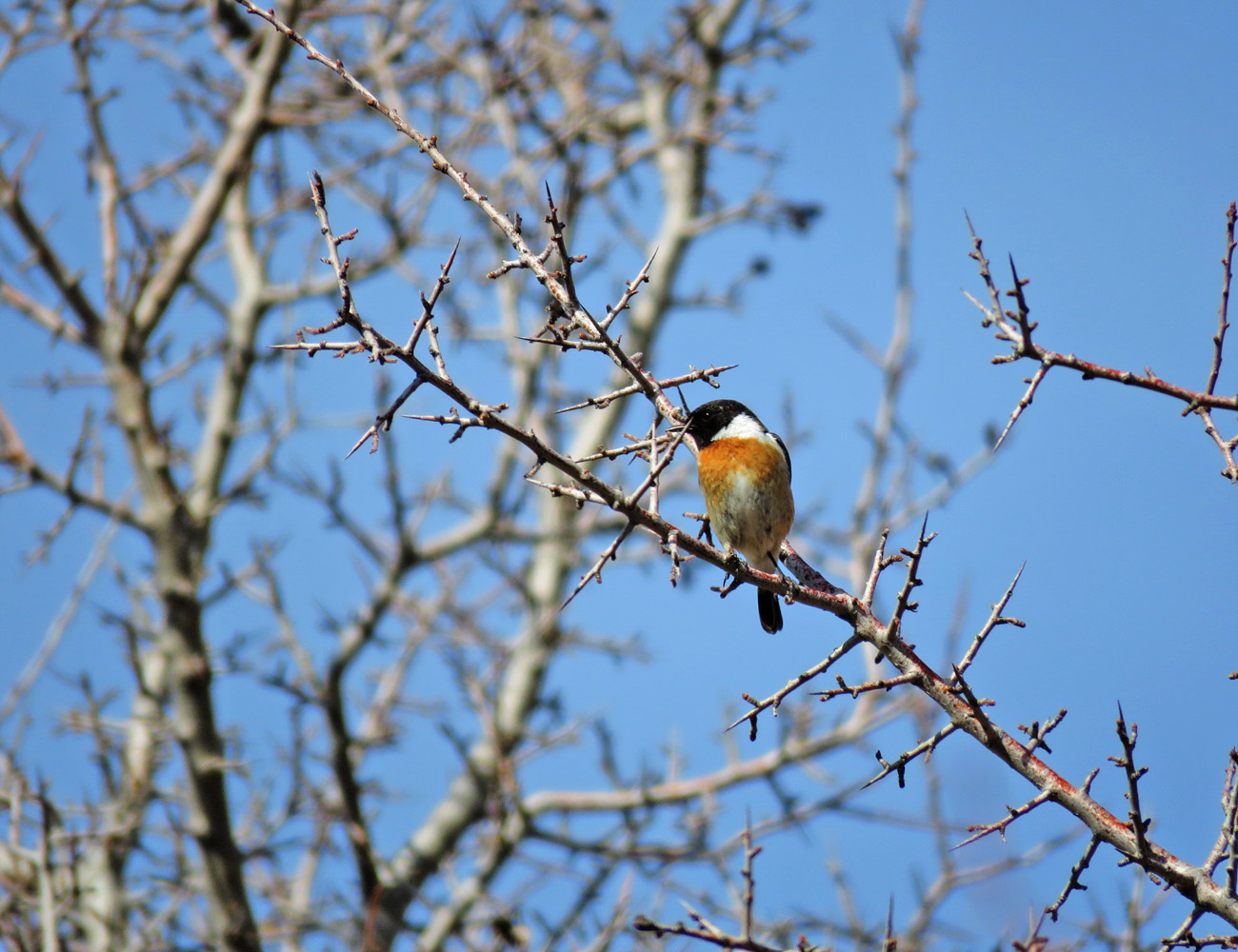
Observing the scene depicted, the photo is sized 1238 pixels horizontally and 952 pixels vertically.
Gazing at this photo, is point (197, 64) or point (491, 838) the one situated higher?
point (197, 64)

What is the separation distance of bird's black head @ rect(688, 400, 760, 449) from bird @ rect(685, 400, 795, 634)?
4 cm

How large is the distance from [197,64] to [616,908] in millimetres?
7874

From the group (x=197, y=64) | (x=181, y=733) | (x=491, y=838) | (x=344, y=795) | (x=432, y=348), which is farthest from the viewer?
(x=197, y=64)

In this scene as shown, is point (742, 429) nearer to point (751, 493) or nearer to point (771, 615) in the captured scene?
point (751, 493)

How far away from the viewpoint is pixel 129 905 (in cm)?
726

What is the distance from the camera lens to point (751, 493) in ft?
16.7

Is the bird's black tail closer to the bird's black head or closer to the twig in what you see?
the bird's black head

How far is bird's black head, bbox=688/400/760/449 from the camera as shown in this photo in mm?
5656

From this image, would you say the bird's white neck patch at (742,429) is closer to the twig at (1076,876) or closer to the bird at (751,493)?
the bird at (751,493)

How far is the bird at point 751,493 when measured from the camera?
508 cm

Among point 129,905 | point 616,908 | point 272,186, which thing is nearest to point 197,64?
point 272,186

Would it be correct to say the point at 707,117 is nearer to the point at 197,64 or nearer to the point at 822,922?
the point at 197,64

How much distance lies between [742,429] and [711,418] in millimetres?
228

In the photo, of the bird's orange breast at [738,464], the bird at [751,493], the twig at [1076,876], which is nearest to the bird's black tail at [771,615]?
the bird at [751,493]
